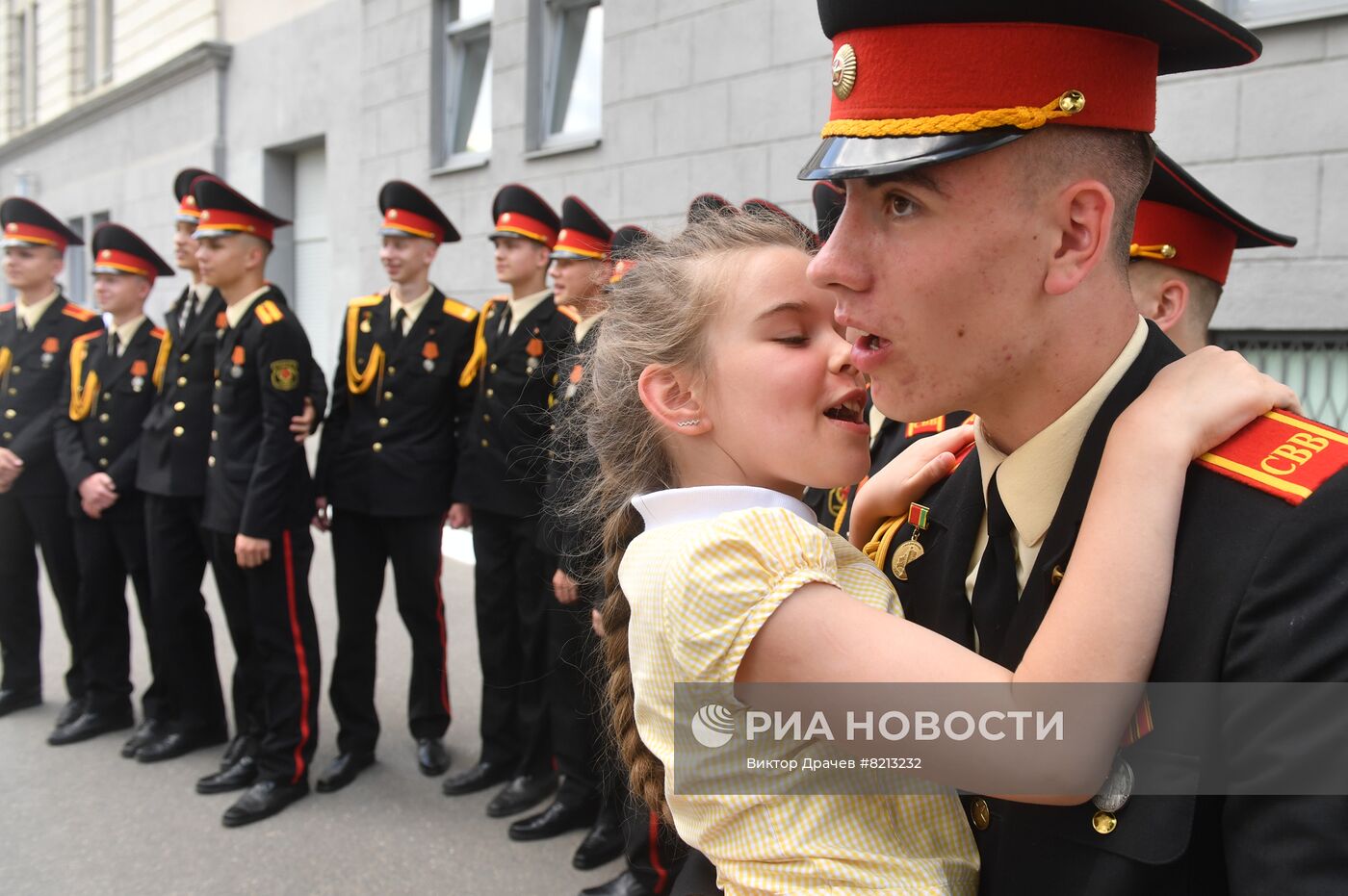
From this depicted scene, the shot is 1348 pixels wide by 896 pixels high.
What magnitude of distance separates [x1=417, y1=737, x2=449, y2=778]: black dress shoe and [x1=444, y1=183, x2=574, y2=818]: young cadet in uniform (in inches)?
5.9

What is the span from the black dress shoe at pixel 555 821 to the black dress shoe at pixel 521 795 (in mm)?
64

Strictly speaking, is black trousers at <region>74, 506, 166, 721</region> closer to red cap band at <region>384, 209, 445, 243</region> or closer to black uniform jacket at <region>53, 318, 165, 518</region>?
black uniform jacket at <region>53, 318, 165, 518</region>

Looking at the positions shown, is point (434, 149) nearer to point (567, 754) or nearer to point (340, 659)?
point (340, 659)

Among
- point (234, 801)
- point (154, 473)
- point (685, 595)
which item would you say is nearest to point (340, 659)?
point (234, 801)

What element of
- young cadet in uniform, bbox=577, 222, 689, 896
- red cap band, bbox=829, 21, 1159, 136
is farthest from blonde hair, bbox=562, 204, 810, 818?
young cadet in uniform, bbox=577, 222, 689, 896

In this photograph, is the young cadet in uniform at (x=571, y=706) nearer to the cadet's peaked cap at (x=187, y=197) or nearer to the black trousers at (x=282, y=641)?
the black trousers at (x=282, y=641)

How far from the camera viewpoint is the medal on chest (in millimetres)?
1572

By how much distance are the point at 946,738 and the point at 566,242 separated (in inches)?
166

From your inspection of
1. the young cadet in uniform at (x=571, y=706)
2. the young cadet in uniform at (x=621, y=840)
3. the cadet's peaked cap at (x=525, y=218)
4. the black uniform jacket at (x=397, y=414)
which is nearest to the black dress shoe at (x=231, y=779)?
the black uniform jacket at (x=397, y=414)

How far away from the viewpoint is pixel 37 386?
586 centimetres

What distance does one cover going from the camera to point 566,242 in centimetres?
511

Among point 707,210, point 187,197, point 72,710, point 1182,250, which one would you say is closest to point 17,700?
point 72,710

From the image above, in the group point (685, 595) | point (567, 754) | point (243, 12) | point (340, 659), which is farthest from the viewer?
point (243, 12)

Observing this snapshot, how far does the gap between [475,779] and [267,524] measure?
1.39 m
